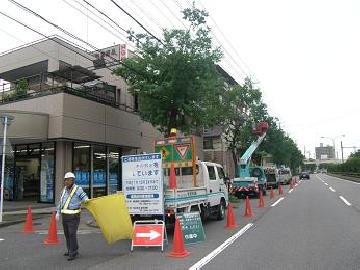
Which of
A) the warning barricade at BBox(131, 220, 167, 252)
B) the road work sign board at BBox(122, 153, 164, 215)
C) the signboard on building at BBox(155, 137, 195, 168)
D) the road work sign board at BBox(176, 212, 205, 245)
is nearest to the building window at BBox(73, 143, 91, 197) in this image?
the signboard on building at BBox(155, 137, 195, 168)

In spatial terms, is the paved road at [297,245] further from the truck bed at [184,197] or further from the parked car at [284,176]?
the parked car at [284,176]

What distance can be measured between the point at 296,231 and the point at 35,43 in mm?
25266

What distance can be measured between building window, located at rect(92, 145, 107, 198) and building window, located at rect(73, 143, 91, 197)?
0.53m

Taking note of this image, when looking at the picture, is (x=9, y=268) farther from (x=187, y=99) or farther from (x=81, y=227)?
(x=187, y=99)

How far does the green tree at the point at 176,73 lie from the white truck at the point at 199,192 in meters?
4.52

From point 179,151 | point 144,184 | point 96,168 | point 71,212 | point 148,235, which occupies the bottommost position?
point 148,235

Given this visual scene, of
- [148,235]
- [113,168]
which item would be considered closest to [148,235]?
[148,235]

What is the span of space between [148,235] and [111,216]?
1002 mm

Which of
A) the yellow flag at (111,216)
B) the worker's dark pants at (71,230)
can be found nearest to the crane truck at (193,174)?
the yellow flag at (111,216)

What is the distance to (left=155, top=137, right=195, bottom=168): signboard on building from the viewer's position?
50.4ft

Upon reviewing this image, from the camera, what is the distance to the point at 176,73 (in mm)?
19625

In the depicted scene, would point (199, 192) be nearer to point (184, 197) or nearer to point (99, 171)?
point (184, 197)

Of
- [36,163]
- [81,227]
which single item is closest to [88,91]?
[36,163]

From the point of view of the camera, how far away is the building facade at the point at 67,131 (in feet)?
74.1
